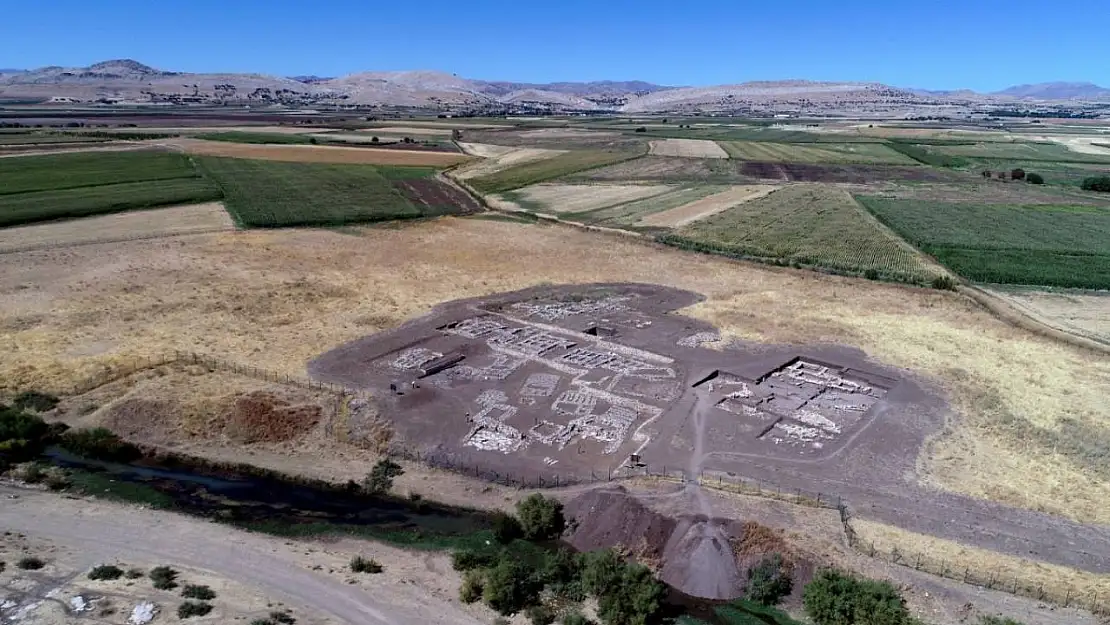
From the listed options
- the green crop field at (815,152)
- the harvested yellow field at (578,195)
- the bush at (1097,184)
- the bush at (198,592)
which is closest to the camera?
the bush at (198,592)

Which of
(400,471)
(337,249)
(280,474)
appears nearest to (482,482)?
(400,471)

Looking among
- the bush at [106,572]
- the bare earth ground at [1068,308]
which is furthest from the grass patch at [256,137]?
the bush at [106,572]

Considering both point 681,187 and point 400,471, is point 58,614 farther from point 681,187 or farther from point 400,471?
point 681,187

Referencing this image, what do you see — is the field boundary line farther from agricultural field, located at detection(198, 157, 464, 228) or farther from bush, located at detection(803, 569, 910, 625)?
agricultural field, located at detection(198, 157, 464, 228)

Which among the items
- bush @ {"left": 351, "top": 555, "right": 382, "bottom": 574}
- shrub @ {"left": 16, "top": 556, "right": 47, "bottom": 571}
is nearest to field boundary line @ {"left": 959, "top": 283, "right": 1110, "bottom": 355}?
bush @ {"left": 351, "top": 555, "right": 382, "bottom": 574}

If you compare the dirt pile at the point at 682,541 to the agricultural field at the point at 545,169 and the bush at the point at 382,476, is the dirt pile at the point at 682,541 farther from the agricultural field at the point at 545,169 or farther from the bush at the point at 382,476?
the agricultural field at the point at 545,169

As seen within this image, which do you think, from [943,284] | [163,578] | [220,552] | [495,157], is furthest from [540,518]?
[495,157]

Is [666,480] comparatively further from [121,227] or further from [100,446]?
[121,227]
